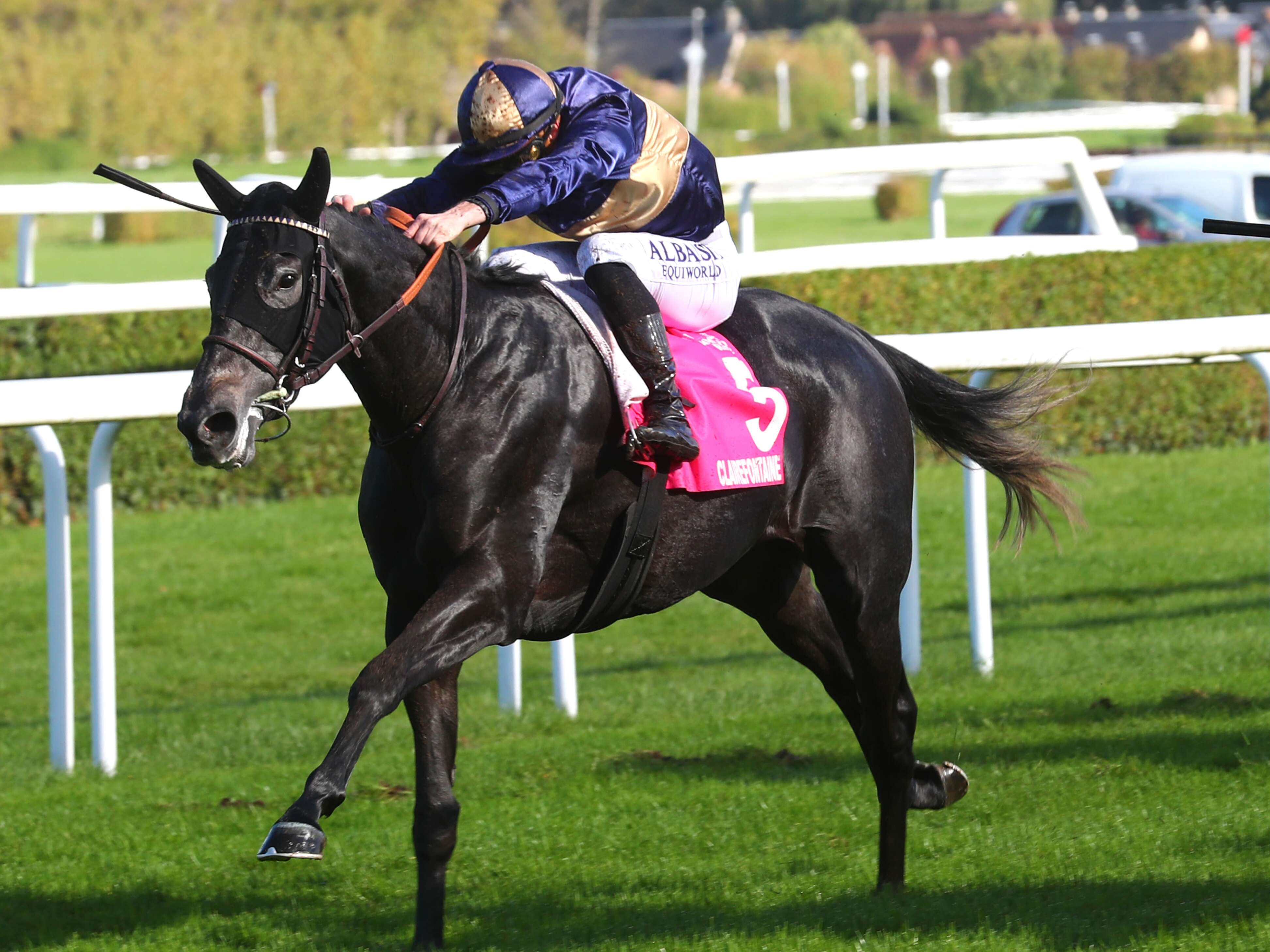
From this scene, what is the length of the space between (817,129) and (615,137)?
135 ft

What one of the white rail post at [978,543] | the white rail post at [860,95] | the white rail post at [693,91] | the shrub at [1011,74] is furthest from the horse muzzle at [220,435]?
the shrub at [1011,74]

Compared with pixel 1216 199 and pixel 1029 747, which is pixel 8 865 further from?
pixel 1216 199

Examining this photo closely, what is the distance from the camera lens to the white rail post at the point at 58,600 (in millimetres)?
5266

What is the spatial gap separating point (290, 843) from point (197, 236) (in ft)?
97.6

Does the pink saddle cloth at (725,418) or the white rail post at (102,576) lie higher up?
the pink saddle cloth at (725,418)

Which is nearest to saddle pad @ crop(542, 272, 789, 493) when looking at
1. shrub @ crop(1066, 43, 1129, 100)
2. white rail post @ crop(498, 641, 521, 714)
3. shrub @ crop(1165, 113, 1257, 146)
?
white rail post @ crop(498, 641, 521, 714)

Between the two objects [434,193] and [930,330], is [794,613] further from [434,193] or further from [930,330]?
[930,330]

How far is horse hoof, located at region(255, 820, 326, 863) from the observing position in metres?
3.04

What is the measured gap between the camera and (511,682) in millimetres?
6152

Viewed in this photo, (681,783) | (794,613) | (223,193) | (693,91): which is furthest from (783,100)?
(223,193)

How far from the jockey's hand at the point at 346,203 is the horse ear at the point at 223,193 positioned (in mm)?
184

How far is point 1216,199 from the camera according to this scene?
52.9ft

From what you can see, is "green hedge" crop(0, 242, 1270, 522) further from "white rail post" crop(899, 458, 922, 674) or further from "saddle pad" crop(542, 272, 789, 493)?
"saddle pad" crop(542, 272, 789, 493)

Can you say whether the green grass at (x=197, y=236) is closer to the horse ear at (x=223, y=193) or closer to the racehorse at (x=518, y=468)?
the racehorse at (x=518, y=468)
